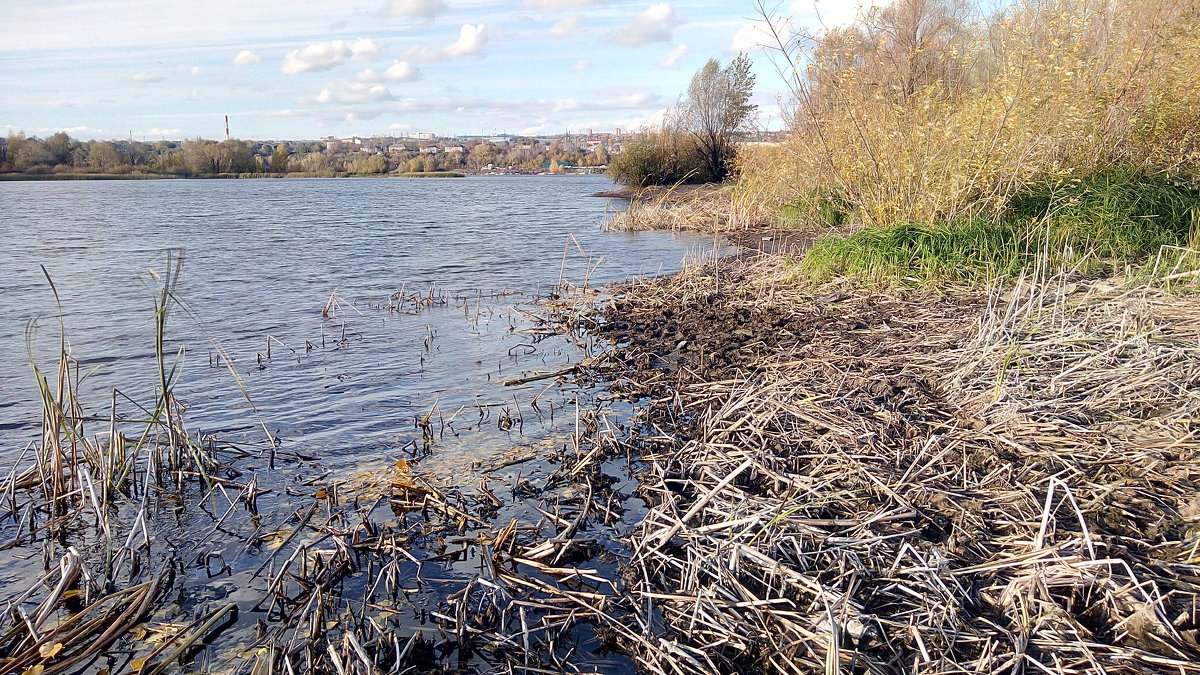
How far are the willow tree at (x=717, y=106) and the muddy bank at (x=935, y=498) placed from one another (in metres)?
37.6

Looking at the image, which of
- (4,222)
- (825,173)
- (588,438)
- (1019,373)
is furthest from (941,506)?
(4,222)

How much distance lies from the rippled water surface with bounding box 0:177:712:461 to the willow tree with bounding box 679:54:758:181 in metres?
18.3

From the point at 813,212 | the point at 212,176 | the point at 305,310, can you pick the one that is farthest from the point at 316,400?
the point at 212,176

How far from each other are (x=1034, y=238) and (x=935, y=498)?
7258 millimetres

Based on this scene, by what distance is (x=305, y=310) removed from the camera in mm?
11758

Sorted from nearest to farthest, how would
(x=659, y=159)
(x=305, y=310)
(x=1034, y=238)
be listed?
(x=1034, y=238) → (x=305, y=310) → (x=659, y=159)

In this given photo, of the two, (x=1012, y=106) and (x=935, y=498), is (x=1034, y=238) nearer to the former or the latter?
(x=1012, y=106)

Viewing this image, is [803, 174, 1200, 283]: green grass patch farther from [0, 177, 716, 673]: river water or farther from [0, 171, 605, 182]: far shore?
[0, 171, 605, 182]: far shore

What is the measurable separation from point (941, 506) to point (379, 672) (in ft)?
9.81

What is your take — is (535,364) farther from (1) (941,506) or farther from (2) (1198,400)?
(2) (1198,400)

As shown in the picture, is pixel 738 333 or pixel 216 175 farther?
pixel 216 175

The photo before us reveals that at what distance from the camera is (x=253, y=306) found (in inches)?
479

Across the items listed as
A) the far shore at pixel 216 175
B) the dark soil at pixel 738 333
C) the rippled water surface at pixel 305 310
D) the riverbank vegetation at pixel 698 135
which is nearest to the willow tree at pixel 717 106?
the riverbank vegetation at pixel 698 135

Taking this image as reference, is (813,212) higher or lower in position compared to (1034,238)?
higher
